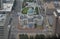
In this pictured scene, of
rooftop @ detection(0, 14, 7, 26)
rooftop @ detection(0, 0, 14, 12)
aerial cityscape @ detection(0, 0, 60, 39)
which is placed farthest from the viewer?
rooftop @ detection(0, 0, 14, 12)

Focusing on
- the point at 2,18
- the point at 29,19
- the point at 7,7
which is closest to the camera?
the point at 2,18

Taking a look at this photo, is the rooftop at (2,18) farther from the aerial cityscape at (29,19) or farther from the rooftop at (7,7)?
the rooftop at (7,7)

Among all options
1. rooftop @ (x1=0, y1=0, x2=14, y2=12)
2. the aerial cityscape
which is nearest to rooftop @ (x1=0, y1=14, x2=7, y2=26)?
the aerial cityscape

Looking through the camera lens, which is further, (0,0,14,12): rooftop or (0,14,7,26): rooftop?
(0,0,14,12): rooftop

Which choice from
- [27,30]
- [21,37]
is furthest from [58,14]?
[21,37]

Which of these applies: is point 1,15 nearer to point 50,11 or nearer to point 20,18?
point 20,18

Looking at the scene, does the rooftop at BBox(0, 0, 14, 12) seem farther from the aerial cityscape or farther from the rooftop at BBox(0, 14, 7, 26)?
the rooftop at BBox(0, 14, 7, 26)

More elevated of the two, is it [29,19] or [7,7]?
[7,7]

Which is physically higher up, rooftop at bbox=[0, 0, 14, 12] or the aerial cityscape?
rooftop at bbox=[0, 0, 14, 12]

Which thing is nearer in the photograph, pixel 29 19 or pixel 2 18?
pixel 2 18
